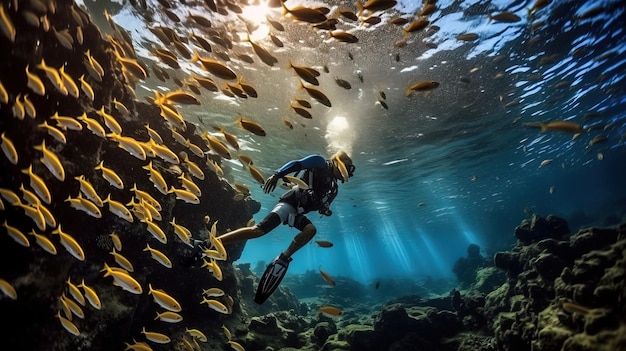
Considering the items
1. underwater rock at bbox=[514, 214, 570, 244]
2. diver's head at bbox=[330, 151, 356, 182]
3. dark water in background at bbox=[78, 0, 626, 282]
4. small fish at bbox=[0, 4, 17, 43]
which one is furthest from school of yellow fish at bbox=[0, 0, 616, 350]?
underwater rock at bbox=[514, 214, 570, 244]

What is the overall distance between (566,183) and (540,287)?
49.1 meters

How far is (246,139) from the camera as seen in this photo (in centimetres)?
1873

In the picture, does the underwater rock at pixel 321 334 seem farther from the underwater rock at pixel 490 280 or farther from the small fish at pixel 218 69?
the underwater rock at pixel 490 280

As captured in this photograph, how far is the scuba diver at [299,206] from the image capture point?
573 centimetres

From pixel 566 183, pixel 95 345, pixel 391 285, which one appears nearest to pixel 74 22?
pixel 95 345

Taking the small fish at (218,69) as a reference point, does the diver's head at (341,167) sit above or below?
above

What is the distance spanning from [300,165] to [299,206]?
110cm

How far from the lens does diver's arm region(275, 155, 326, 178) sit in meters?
5.72

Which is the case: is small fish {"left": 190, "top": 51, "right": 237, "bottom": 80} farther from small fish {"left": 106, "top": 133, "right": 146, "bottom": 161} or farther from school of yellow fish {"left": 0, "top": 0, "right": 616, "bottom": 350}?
small fish {"left": 106, "top": 133, "right": 146, "bottom": 161}

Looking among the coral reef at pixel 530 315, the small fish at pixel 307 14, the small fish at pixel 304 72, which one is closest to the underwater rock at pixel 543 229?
the coral reef at pixel 530 315

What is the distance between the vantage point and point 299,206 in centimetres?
650

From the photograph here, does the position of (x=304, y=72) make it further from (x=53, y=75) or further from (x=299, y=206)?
(x=53, y=75)

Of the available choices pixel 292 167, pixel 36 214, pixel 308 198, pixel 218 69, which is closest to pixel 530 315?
pixel 308 198

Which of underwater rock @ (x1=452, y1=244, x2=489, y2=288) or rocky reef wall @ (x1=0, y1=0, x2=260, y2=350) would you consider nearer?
rocky reef wall @ (x1=0, y1=0, x2=260, y2=350)
